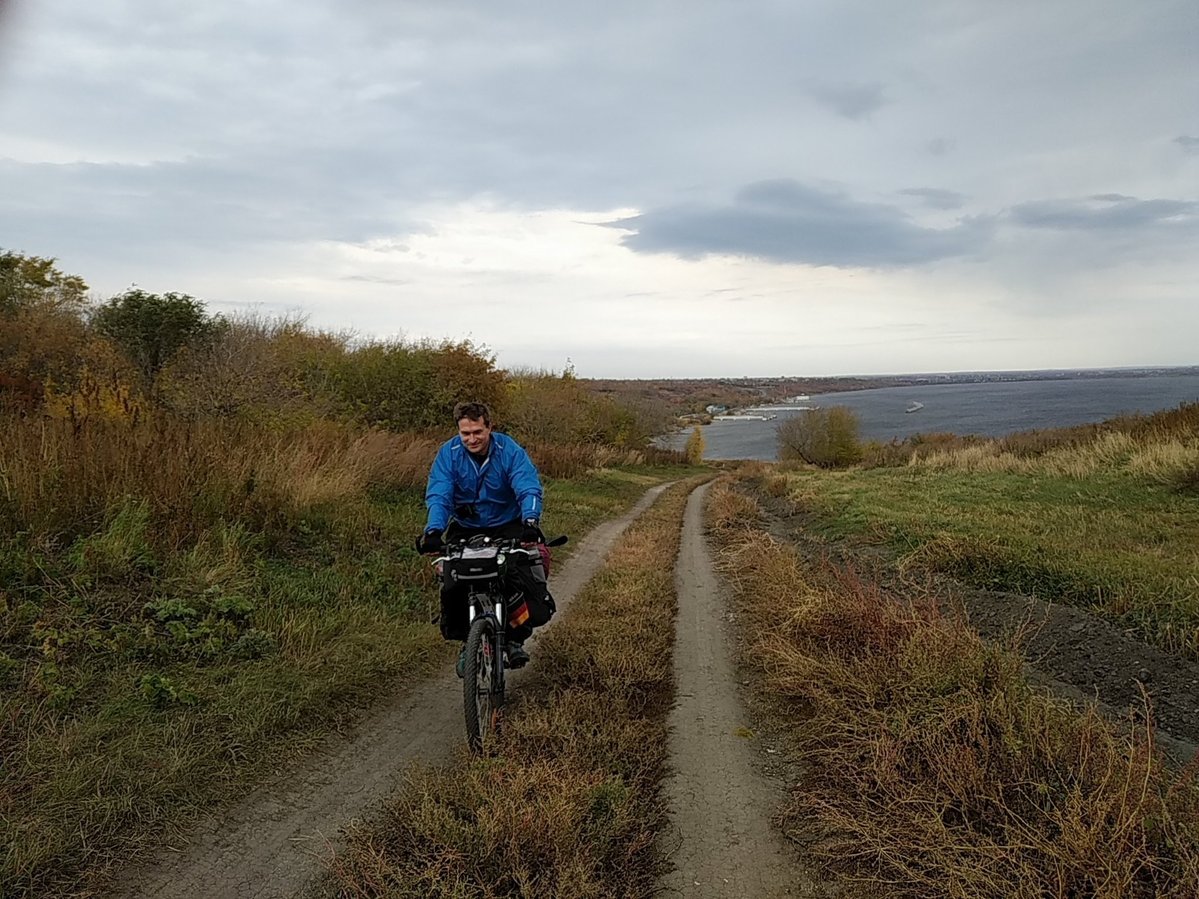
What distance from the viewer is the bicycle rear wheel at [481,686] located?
4145 mm

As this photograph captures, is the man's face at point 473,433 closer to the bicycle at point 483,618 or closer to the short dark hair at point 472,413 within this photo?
the short dark hair at point 472,413

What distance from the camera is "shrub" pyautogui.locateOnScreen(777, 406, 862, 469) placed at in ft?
179

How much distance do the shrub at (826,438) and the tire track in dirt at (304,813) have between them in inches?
2077

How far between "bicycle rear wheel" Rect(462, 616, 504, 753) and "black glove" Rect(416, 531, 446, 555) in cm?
54

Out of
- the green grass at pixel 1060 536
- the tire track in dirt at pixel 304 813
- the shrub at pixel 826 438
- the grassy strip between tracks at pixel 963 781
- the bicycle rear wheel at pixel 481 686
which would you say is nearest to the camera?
the grassy strip between tracks at pixel 963 781

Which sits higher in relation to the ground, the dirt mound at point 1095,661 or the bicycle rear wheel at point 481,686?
the bicycle rear wheel at point 481,686

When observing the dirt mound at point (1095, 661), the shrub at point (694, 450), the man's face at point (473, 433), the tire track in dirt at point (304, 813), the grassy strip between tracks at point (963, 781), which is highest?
the man's face at point (473, 433)

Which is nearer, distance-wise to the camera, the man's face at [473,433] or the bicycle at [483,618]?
the bicycle at [483,618]

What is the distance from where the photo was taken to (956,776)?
344 cm

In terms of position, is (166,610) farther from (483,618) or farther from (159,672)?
(483,618)

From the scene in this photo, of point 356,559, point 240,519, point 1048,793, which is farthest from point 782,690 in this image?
point 240,519

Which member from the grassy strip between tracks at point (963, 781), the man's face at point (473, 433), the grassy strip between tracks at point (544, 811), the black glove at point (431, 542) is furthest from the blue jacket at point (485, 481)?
the grassy strip between tracks at point (963, 781)

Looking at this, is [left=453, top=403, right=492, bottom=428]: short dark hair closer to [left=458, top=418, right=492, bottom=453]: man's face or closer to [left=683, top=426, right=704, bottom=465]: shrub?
[left=458, top=418, right=492, bottom=453]: man's face

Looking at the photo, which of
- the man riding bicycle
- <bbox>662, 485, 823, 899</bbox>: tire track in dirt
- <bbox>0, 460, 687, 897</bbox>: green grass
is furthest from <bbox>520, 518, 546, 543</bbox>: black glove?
<bbox>0, 460, 687, 897</bbox>: green grass
